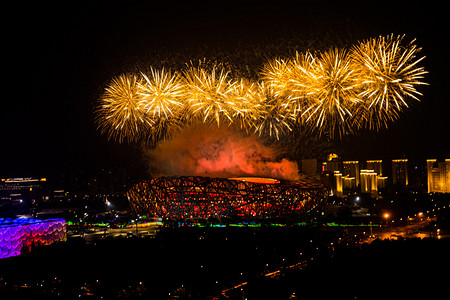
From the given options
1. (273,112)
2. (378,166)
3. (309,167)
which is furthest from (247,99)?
(378,166)

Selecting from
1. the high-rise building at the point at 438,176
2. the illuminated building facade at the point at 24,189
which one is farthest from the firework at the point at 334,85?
the illuminated building facade at the point at 24,189

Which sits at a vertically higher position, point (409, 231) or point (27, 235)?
point (409, 231)

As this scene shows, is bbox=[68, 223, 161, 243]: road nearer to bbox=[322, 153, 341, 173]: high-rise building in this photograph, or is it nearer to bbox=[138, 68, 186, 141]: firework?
bbox=[138, 68, 186, 141]: firework

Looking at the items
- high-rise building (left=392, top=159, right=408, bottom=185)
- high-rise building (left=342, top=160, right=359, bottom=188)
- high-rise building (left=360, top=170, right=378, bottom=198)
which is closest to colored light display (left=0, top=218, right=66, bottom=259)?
high-rise building (left=360, top=170, right=378, bottom=198)

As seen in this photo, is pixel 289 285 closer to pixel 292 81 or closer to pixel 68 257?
pixel 68 257

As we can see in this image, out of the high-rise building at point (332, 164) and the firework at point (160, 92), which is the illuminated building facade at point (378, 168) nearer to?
the high-rise building at point (332, 164)

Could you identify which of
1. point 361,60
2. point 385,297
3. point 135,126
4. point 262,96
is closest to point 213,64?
point 262,96

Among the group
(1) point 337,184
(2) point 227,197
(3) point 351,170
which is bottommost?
(2) point 227,197

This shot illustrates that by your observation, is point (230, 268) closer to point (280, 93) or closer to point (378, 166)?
point (280, 93)
